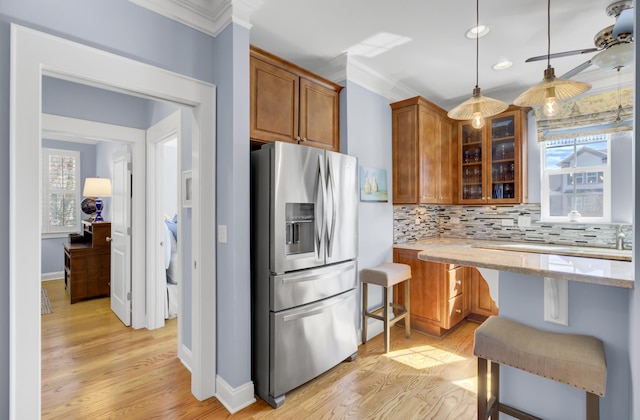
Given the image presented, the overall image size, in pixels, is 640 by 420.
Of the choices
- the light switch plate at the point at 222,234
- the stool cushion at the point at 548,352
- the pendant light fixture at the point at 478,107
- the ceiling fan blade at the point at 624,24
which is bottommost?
the stool cushion at the point at 548,352

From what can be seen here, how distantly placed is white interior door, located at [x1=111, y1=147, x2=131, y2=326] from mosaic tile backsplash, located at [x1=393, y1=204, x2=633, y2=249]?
9.72 feet

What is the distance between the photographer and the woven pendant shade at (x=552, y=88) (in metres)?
1.61

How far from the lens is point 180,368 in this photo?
2596mm

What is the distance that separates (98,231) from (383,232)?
158 inches

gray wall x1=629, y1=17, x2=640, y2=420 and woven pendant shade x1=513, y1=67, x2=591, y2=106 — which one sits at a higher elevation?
woven pendant shade x1=513, y1=67, x2=591, y2=106

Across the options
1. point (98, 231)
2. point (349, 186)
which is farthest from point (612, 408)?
point (98, 231)

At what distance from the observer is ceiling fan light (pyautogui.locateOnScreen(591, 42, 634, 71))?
65.4 inches

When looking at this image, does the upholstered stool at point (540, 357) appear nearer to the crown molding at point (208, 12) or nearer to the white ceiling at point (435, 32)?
the white ceiling at point (435, 32)

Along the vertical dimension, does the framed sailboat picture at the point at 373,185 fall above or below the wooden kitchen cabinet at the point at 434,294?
above

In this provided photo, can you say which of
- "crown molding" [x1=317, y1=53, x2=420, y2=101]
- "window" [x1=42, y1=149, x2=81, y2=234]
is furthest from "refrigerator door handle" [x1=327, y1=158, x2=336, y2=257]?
"window" [x1=42, y1=149, x2=81, y2=234]

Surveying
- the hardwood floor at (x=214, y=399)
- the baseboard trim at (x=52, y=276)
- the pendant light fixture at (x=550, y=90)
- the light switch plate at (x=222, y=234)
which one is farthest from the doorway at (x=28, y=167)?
the baseboard trim at (x=52, y=276)

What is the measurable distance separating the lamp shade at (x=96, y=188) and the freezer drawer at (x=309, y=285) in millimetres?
3950

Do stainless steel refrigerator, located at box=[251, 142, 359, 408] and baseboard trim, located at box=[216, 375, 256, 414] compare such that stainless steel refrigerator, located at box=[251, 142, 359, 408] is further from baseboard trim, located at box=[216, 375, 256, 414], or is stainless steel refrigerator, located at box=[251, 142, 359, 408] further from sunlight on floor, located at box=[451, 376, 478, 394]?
sunlight on floor, located at box=[451, 376, 478, 394]

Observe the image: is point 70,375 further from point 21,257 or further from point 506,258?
point 506,258
